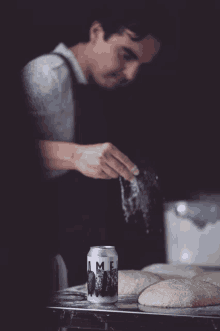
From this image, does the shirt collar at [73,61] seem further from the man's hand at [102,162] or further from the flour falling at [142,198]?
the flour falling at [142,198]

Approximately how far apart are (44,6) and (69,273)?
1218mm

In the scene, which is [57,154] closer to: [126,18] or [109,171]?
[109,171]

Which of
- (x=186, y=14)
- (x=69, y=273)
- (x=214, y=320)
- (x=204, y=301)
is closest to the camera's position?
(x=214, y=320)

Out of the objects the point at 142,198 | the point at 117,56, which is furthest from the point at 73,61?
the point at 142,198

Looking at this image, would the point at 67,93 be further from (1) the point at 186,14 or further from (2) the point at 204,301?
(2) the point at 204,301

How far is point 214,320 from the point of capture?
927mm

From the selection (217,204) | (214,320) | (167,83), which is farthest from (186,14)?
(214,320)

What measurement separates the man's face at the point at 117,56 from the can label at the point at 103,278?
1.10 metres

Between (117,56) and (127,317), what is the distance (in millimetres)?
1431

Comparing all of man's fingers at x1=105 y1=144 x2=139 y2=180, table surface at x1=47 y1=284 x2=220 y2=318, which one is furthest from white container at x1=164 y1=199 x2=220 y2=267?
table surface at x1=47 y1=284 x2=220 y2=318

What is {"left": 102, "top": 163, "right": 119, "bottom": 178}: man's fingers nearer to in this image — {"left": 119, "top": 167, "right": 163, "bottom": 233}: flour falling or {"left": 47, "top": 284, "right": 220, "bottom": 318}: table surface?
{"left": 119, "top": 167, "right": 163, "bottom": 233}: flour falling

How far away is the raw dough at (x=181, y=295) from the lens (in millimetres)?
1086

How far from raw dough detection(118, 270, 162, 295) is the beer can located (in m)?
0.15

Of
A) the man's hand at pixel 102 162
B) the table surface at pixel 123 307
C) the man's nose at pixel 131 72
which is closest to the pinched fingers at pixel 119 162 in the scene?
the man's hand at pixel 102 162
